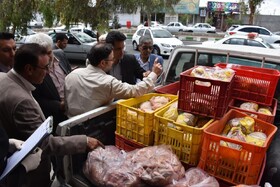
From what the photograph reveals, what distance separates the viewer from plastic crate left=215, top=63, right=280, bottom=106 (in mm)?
2309

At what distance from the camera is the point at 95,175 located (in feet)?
6.10

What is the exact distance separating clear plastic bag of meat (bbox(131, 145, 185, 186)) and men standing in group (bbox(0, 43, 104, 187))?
0.40 metres

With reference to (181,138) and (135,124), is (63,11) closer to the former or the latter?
(135,124)

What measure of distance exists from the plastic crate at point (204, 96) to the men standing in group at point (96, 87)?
435 mm

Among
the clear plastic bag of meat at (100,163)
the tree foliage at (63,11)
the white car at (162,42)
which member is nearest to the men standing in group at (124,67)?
the clear plastic bag of meat at (100,163)

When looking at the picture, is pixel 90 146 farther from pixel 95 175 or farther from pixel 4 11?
pixel 4 11

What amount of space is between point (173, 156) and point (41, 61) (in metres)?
1.18

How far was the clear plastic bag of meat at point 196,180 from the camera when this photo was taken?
1.67m

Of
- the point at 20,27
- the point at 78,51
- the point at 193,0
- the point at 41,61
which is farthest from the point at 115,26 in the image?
the point at 193,0

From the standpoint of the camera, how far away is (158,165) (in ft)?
5.65

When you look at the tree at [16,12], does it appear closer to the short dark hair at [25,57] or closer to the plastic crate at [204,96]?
the short dark hair at [25,57]

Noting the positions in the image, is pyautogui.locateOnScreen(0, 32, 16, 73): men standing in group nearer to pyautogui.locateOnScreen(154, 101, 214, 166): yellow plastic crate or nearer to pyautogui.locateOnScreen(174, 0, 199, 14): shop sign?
pyautogui.locateOnScreen(154, 101, 214, 166): yellow plastic crate

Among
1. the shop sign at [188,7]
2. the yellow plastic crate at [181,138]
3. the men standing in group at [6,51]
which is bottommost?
the yellow plastic crate at [181,138]

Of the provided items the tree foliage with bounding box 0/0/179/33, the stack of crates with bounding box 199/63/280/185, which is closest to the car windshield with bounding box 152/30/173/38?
the tree foliage with bounding box 0/0/179/33
